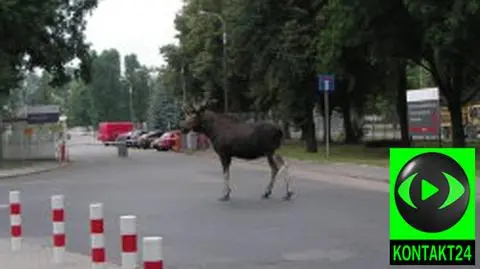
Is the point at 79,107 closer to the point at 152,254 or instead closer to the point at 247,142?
the point at 247,142

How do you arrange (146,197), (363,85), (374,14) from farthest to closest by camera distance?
(363,85), (374,14), (146,197)

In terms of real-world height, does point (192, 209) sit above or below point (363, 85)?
below

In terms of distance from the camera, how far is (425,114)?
39938 mm

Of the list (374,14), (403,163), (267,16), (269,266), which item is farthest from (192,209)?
(267,16)

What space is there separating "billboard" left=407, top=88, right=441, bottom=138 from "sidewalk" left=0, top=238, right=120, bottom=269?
2954cm

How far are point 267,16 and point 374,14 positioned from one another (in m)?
10.1

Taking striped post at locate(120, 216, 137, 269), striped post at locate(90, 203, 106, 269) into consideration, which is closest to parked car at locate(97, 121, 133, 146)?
striped post at locate(90, 203, 106, 269)

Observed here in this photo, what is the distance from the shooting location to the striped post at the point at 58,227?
10.1 meters

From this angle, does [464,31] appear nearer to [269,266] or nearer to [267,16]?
[267,16]

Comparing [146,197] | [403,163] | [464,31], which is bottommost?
[146,197]

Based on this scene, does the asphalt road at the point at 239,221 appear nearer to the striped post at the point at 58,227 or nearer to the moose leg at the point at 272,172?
the moose leg at the point at 272,172

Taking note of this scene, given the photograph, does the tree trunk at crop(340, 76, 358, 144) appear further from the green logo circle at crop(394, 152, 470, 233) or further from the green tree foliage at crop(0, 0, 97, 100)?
the green logo circle at crop(394, 152, 470, 233)

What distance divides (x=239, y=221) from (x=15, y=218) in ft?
14.1

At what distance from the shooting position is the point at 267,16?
136 feet
